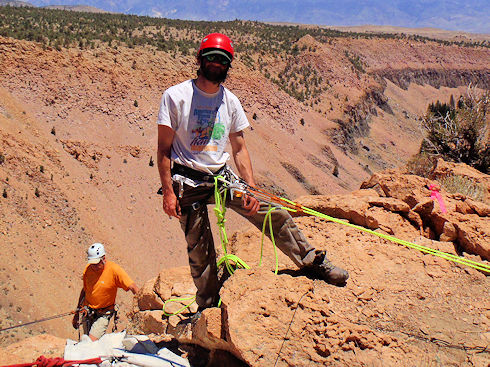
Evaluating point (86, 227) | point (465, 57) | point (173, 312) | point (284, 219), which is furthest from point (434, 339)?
point (465, 57)

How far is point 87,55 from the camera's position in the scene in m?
19.8

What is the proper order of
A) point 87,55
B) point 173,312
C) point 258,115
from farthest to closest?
point 258,115 < point 87,55 < point 173,312

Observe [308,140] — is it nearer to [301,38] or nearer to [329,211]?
[301,38]

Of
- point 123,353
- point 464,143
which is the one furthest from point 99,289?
point 464,143

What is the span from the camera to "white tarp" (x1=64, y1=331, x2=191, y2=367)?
9.75 feet

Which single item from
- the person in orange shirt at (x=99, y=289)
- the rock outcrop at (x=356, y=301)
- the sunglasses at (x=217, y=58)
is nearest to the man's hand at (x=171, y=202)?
the rock outcrop at (x=356, y=301)

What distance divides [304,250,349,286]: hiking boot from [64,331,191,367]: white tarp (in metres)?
1.24

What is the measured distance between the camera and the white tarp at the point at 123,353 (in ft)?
9.75

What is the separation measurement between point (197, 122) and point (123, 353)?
5.78 ft

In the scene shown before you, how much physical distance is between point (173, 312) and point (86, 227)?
10.3 meters

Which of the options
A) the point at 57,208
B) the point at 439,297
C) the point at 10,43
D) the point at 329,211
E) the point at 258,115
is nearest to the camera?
the point at 439,297

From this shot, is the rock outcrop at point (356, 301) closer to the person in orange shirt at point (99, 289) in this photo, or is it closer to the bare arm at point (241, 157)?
the person in orange shirt at point (99, 289)

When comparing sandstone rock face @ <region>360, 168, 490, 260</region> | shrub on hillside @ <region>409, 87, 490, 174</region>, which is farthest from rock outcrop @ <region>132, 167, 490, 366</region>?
shrub on hillside @ <region>409, 87, 490, 174</region>

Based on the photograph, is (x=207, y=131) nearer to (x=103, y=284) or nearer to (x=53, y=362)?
(x=53, y=362)
